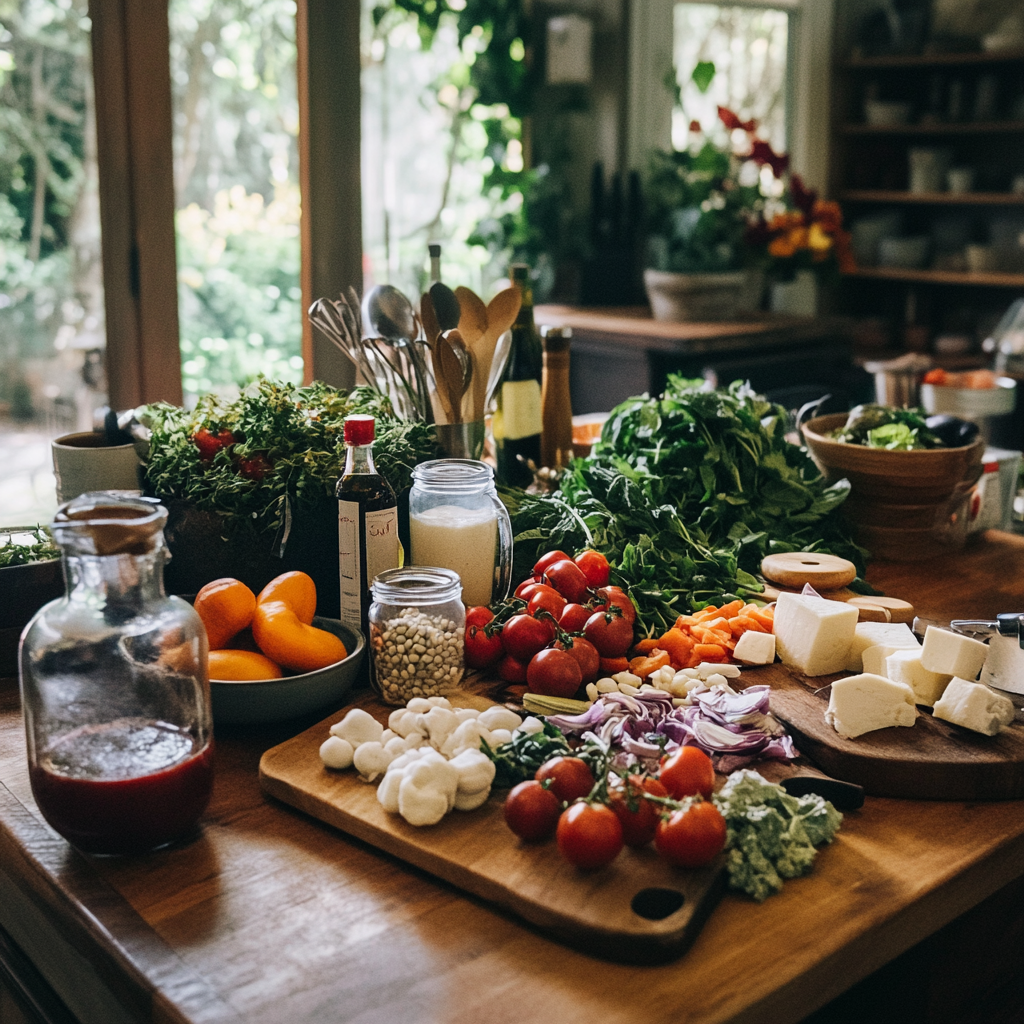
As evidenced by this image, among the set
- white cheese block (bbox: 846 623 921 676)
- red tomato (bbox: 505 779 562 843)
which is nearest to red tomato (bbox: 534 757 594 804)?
red tomato (bbox: 505 779 562 843)

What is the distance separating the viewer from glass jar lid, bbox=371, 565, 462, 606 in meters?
1.22

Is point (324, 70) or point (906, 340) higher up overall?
point (324, 70)

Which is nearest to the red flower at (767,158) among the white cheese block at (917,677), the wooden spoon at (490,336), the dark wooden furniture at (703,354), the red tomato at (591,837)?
the dark wooden furniture at (703,354)

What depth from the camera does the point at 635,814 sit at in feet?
3.08

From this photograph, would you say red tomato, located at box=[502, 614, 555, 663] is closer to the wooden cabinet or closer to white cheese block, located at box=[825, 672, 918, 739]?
white cheese block, located at box=[825, 672, 918, 739]

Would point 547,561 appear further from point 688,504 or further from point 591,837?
point 591,837

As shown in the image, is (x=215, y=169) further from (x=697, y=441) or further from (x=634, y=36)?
(x=697, y=441)

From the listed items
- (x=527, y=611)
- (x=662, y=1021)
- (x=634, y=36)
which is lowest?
(x=662, y=1021)

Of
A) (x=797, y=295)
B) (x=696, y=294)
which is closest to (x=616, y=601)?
(x=696, y=294)

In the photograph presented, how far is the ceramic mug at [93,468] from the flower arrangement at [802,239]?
2.76m

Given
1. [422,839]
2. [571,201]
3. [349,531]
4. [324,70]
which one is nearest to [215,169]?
[324,70]

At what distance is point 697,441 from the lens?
1.79 m

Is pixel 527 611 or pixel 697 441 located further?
pixel 697 441

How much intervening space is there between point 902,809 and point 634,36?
3.77 metres
